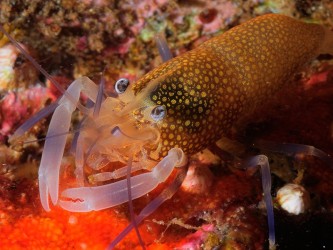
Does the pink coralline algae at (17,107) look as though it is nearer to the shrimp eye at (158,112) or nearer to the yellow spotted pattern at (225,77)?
the yellow spotted pattern at (225,77)

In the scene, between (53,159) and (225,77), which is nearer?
(53,159)

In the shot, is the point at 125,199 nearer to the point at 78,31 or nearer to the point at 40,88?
the point at 40,88

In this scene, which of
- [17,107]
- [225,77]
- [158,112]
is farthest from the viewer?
[17,107]

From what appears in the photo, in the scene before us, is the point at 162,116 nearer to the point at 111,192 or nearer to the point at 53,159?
the point at 111,192

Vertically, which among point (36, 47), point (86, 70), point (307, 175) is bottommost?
point (307, 175)

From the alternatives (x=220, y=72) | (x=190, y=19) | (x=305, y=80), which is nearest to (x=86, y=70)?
(x=190, y=19)

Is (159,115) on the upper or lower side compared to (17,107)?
upper

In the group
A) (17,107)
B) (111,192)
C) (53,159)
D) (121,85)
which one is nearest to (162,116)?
(121,85)

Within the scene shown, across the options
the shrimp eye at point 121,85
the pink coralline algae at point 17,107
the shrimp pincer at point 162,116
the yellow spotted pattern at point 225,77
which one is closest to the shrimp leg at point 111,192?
the shrimp pincer at point 162,116
